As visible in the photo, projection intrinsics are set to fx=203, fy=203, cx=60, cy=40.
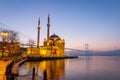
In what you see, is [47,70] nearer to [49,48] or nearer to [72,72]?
[72,72]

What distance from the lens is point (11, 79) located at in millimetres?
12969

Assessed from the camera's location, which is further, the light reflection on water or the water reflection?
the light reflection on water

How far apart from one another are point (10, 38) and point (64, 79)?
4022cm

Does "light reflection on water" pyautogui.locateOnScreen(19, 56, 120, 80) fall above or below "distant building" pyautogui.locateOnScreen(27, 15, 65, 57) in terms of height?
below

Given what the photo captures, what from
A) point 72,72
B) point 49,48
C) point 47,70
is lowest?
point 72,72

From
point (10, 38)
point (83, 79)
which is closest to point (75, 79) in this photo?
point (83, 79)

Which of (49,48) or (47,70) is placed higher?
(49,48)

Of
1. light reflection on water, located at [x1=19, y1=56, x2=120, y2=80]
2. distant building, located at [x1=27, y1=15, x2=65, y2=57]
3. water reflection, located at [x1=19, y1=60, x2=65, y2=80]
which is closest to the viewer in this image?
water reflection, located at [x1=19, y1=60, x2=65, y2=80]

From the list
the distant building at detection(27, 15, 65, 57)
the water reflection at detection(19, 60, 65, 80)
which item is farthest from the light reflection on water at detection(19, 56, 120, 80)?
the distant building at detection(27, 15, 65, 57)

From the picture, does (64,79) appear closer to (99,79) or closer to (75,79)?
(75,79)

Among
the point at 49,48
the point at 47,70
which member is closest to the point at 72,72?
the point at 47,70

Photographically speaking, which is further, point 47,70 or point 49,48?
point 49,48

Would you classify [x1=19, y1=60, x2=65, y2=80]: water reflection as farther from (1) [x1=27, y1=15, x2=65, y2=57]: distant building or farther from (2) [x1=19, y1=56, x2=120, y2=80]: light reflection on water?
(1) [x1=27, y1=15, x2=65, y2=57]: distant building

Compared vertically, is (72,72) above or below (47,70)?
below
